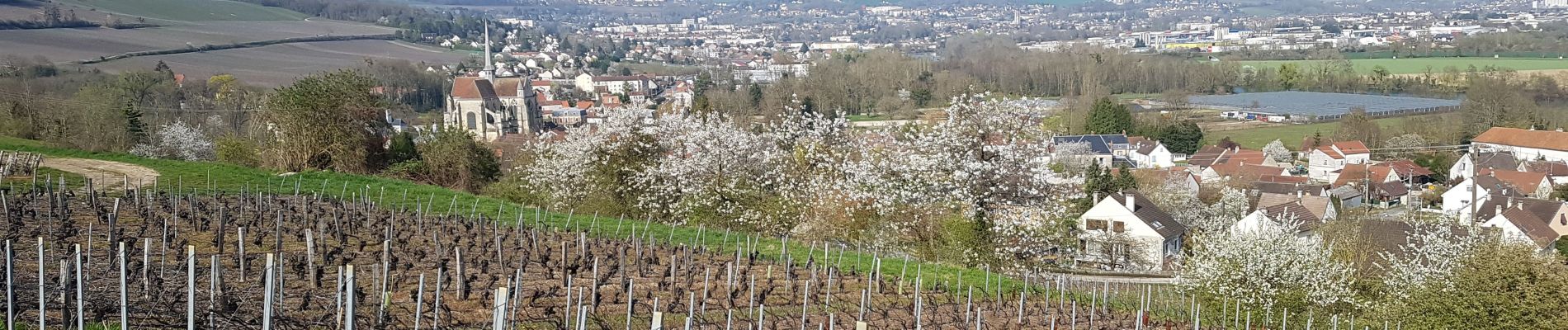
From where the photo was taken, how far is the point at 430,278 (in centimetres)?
1004

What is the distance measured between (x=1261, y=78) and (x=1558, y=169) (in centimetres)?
4551

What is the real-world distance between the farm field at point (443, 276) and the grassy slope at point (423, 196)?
0.12m

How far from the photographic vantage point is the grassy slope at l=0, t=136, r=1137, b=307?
536 inches

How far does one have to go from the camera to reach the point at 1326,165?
55312mm

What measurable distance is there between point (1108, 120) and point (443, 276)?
189 feet

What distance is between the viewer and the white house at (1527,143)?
57.8 metres

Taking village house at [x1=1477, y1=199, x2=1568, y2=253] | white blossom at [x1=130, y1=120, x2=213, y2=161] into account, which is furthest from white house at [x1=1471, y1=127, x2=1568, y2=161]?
white blossom at [x1=130, y1=120, x2=213, y2=161]

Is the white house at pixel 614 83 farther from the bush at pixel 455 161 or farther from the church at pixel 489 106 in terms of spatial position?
the bush at pixel 455 161

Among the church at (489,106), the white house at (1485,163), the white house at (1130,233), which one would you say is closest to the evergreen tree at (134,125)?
the white house at (1130,233)

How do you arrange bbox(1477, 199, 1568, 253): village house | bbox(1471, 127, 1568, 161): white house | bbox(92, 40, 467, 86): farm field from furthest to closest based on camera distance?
1. bbox(92, 40, 467, 86): farm field
2. bbox(1471, 127, 1568, 161): white house
3. bbox(1477, 199, 1568, 253): village house

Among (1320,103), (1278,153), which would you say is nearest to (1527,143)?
(1278,153)

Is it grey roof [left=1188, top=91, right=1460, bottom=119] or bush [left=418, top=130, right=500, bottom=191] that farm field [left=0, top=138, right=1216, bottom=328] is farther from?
grey roof [left=1188, top=91, right=1460, bottom=119]

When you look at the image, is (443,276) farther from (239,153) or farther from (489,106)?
(489,106)

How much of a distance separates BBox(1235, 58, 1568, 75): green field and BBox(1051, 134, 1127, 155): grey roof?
180 feet
